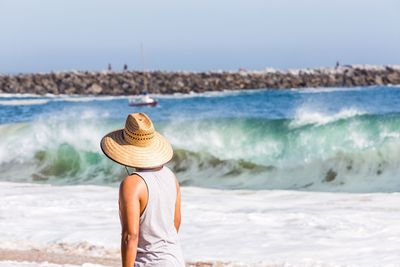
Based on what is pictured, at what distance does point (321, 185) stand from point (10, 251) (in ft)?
26.8

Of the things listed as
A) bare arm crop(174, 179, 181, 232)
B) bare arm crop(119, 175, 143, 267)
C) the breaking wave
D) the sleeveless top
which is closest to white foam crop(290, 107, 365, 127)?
the breaking wave

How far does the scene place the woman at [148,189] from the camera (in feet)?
11.6

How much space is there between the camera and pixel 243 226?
8531 millimetres

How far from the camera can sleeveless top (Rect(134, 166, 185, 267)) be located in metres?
3.57

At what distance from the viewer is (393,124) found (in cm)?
1919

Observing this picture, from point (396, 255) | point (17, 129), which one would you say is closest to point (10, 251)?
point (396, 255)

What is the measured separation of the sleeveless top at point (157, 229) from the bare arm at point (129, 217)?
0.08m

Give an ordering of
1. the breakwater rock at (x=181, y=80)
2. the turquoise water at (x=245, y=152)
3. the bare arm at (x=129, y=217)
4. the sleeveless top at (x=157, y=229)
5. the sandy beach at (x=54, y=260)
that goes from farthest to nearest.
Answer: the breakwater rock at (x=181, y=80), the turquoise water at (x=245, y=152), the sandy beach at (x=54, y=260), the sleeveless top at (x=157, y=229), the bare arm at (x=129, y=217)

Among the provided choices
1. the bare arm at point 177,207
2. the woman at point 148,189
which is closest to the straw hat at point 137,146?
the woman at point 148,189

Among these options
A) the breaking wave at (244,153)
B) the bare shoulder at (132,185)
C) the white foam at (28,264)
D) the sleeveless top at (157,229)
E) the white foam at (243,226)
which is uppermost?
the bare shoulder at (132,185)

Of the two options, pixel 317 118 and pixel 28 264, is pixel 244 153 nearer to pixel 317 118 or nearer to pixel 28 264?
pixel 317 118

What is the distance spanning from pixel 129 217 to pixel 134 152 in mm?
253

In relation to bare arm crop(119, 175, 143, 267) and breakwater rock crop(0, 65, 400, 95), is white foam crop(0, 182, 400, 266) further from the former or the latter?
breakwater rock crop(0, 65, 400, 95)

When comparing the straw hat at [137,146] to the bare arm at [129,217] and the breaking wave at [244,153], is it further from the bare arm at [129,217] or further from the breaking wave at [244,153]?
the breaking wave at [244,153]
